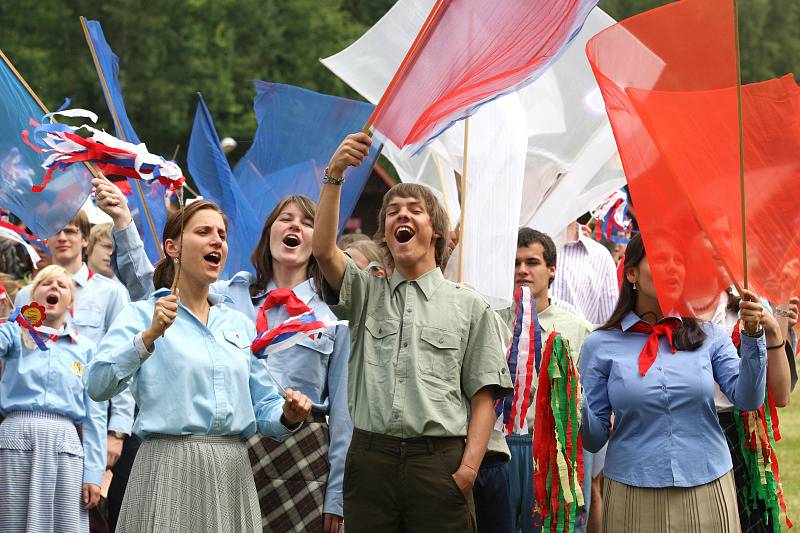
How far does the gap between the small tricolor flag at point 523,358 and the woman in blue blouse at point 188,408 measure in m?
1.78

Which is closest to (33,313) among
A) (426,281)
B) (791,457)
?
(426,281)

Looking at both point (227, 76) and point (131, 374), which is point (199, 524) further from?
point (227, 76)

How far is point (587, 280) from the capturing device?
839cm

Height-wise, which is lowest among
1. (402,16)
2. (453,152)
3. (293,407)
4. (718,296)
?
(293,407)

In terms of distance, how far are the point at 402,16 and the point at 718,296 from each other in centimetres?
302

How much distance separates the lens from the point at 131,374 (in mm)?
4438

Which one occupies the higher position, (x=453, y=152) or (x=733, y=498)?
(x=453, y=152)

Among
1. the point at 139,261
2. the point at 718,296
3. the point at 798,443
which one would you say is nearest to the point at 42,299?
the point at 139,261

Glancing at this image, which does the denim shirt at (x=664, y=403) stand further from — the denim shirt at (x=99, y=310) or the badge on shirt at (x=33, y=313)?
the denim shirt at (x=99, y=310)

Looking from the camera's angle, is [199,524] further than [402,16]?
No

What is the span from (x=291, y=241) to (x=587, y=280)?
9.96 feet

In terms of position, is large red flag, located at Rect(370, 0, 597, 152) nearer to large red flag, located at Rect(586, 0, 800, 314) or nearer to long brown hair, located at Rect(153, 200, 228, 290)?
large red flag, located at Rect(586, 0, 800, 314)

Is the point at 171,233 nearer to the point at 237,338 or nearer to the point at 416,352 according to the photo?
the point at 237,338

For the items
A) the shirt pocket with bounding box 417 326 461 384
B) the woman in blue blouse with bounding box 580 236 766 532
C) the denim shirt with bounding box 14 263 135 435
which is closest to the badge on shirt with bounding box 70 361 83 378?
the denim shirt with bounding box 14 263 135 435
